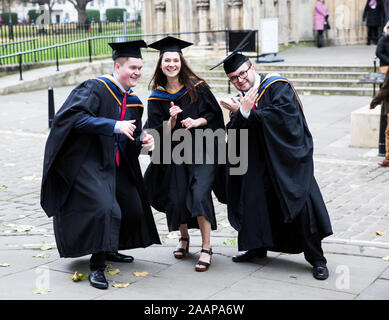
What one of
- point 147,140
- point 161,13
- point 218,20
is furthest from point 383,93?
point 161,13

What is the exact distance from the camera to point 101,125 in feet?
17.7

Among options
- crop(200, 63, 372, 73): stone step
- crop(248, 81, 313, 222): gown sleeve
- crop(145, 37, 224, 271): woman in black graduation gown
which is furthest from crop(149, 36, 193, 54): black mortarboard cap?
crop(200, 63, 372, 73): stone step

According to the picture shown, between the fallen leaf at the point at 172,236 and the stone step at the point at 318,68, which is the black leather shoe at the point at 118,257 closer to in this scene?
the fallen leaf at the point at 172,236

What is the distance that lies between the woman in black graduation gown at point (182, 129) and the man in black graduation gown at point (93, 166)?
32 centimetres

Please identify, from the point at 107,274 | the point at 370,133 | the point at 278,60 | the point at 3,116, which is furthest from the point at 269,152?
the point at 278,60

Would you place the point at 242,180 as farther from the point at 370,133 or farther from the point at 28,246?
the point at 370,133

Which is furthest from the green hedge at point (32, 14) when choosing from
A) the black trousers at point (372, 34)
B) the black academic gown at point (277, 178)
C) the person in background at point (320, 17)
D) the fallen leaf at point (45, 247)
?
the black academic gown at point (277, 178)

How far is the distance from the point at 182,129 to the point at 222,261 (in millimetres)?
1234

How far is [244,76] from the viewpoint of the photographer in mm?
5680

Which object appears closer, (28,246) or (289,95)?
(289,95)

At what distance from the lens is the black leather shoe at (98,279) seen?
17.6 feet

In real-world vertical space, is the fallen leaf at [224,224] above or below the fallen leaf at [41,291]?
below

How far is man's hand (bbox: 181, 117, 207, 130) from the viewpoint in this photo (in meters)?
5.82
